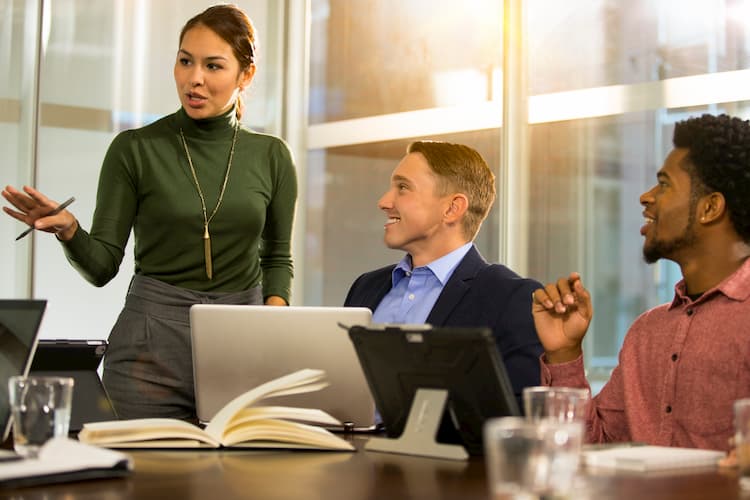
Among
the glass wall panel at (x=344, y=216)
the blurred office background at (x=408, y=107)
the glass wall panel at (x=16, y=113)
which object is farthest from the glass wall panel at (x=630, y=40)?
the glass wall panel at (x=16, y=113)

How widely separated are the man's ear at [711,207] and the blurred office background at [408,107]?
1.98 m

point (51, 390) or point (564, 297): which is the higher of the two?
point (564, 297)

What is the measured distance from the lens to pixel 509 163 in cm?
494

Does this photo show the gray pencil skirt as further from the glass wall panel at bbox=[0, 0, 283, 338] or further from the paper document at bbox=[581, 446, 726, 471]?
the glass wall panel at bbox=[0, 0, 283, 338]

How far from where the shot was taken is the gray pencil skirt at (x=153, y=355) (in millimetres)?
2941

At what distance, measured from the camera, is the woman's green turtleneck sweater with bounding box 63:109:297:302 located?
121 inches

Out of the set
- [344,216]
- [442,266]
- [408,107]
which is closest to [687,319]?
[442,266]

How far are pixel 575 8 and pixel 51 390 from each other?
3.63m

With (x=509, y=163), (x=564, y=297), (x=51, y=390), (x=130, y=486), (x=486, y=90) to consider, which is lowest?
(x=130, y=486)

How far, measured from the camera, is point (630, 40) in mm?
4559

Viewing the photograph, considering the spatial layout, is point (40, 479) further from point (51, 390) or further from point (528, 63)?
point (528, 63)

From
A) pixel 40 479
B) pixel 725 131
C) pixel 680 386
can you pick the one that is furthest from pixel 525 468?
pixel 725 131

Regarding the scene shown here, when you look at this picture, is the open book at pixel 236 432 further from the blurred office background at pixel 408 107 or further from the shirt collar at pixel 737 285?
the blurred office background at pixel 408 107

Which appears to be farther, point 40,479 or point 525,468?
point 40,479
